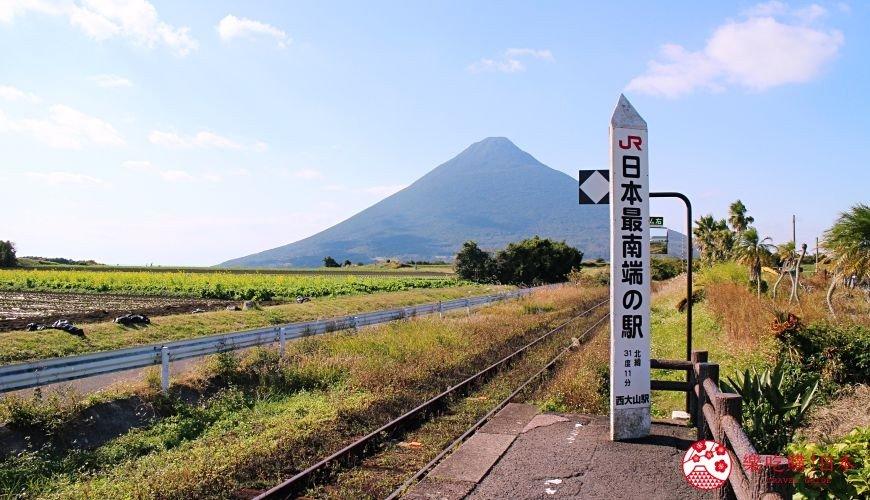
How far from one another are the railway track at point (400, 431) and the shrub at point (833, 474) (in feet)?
12.4

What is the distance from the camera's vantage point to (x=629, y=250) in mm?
6973

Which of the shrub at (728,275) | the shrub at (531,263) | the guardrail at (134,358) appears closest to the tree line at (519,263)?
the shrub at (531,263)

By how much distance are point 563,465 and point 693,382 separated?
2.10 metres

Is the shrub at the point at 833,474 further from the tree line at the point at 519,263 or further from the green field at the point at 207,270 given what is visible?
the green field at the point at 207,270

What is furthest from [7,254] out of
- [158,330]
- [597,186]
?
[597,186]

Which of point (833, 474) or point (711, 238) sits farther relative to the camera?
point (711, 238)

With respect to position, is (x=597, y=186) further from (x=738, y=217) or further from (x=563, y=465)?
(x=738, y=217)

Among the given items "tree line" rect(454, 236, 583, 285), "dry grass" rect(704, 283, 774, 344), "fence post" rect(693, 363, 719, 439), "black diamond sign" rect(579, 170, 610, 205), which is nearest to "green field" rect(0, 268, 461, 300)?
Result: "tree line" rect(454, 236, 583, 285)

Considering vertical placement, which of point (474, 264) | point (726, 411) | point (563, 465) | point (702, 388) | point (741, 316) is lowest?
point (563, 465)

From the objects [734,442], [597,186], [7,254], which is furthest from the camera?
[7,254]

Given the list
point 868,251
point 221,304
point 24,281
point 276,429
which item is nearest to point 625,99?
point 276,429

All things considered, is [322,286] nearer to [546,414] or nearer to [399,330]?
[399,330]

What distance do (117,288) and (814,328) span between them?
38.9m

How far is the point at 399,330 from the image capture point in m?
16.4
